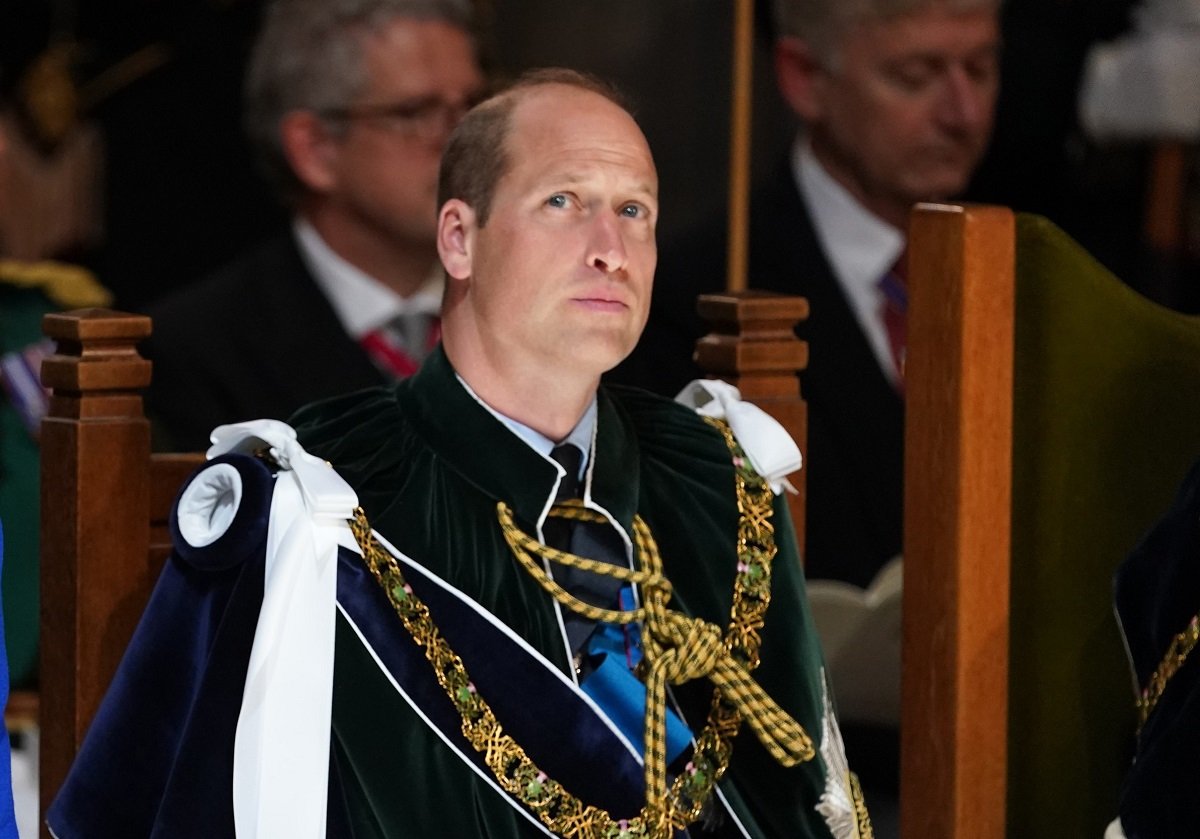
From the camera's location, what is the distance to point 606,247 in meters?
1.43

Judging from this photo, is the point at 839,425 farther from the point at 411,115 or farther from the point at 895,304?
the point at 411,115

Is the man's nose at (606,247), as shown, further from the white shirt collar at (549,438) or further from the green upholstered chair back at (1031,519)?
the green upholstered chair back at (1031,519)

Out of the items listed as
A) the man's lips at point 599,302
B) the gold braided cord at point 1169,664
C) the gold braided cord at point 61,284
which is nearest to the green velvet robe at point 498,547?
the man's lips at point 599,302

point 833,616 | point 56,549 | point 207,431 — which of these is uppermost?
point 56,549

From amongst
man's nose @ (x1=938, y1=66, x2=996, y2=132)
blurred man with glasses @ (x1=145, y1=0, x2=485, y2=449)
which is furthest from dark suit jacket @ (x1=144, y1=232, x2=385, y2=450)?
man's nose @ (x1=938, y1=66, x2=996, y2=132)

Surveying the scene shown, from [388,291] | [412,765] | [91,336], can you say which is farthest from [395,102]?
[412,765]

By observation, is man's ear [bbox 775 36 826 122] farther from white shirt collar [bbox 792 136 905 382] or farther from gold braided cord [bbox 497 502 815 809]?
gold braided cord [bbox 497 502 815 809]

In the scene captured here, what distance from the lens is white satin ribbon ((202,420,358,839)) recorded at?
130cm

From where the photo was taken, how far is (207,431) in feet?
8.32

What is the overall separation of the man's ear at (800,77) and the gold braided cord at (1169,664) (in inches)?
50.6

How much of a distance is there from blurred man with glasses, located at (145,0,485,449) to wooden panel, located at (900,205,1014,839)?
1.07 m

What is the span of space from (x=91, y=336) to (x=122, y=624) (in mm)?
238

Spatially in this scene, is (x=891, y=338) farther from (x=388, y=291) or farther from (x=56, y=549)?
(x=56, y=549)

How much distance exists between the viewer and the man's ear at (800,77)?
2.62 m
